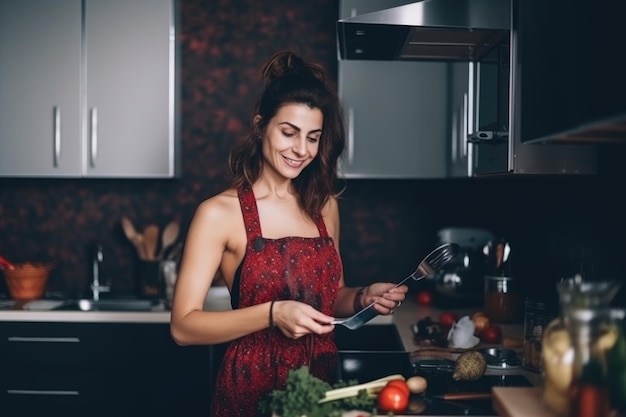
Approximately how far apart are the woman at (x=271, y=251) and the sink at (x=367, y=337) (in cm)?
81

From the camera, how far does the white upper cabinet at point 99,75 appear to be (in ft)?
10.4

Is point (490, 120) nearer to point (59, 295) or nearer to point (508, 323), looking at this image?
point (508, 323)

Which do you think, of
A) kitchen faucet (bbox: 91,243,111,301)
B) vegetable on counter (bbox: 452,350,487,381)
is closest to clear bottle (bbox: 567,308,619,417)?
vegetable on counter (bbox: 452,350,487,381)

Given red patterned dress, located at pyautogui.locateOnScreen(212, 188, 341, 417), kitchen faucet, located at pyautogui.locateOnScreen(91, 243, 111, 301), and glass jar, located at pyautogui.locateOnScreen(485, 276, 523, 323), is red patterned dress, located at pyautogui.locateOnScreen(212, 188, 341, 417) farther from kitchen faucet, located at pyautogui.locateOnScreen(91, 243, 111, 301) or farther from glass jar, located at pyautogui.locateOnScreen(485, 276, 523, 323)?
kitchen faucet, located at pyautogui.locateOnScreen(91, 243, 111, 301)

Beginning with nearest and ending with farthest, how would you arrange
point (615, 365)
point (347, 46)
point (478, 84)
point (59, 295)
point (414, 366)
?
1. point (615, 365)
2. point (414, 366)
3. point (347, 46)
4. point (478, 84)
5. point (59, 295)

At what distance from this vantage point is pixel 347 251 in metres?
3.55

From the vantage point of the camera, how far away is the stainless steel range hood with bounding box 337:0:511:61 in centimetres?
184

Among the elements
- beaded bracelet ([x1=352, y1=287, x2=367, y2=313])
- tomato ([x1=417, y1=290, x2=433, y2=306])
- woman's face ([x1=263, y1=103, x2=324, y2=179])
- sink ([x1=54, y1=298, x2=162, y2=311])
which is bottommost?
sink ([x1=54, y1=298, x2=162, y2=311])

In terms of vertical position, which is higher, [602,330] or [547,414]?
[602,330]

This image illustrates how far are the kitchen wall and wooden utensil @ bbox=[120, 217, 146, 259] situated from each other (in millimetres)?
90

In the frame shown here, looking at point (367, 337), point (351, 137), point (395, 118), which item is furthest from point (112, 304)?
point (395, 118)

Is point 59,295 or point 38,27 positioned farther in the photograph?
point 59,295

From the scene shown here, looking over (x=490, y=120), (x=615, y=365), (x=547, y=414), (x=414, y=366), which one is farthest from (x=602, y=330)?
(x=490, y=120)

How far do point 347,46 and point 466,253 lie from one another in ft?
3.81
